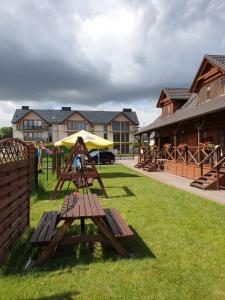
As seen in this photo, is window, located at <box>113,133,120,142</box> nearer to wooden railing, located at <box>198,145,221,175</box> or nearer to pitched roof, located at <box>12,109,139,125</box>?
pitched roof, located at <box>12,109,139,125</box>

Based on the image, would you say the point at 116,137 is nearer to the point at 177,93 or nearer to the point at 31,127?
the point at 31,127

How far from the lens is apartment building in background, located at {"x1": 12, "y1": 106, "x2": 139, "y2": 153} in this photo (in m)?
68.9

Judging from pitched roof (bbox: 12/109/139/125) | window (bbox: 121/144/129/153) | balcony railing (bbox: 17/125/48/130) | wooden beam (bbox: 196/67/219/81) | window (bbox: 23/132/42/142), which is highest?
pitched roof (bbox: 12/109/139/125)

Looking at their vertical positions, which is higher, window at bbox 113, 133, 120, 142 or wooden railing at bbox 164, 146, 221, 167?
window at bbox 113, 133, 120, 142

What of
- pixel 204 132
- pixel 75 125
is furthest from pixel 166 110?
pixel 75 125

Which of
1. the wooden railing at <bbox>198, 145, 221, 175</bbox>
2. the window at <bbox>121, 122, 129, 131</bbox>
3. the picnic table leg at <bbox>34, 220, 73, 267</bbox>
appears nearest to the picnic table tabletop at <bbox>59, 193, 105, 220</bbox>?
the picnic table leg at <bbox>34, 220, 73, 267</bbox>

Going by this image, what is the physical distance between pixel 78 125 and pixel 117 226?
63924 mm

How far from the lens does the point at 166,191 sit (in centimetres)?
1219

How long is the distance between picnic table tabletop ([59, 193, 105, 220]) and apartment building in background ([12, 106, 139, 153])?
206 ft

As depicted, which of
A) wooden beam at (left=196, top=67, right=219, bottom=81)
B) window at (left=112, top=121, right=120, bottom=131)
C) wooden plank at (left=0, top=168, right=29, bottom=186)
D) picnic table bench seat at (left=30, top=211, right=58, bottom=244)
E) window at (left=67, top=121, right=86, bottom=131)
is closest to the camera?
picnic table bench seat at (left=30, top=211, right=58, bottom=244)

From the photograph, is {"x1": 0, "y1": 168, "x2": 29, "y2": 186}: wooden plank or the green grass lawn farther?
{"x1": 0, "y1": 168, "x2": 29, "y2": 186}: wooden plank

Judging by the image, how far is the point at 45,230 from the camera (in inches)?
199

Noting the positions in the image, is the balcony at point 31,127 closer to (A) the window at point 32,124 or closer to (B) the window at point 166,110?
(A) the window at point 32,124

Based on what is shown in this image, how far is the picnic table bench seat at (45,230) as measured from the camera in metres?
4.57
